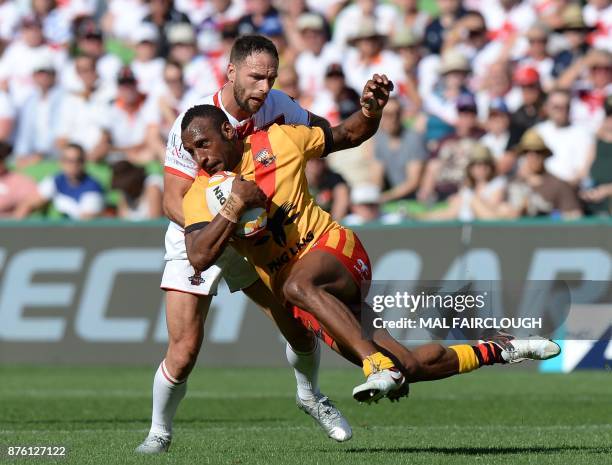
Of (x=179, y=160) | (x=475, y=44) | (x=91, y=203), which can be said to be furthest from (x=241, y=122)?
(x=475, y=44)

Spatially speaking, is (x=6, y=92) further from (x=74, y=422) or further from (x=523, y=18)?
(x=74, y=422)

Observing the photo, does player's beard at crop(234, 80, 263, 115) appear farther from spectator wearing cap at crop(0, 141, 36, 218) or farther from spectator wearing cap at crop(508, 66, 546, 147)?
spectator wearing cap at crop(0, 141, 36, 218)

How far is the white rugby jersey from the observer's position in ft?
27.6

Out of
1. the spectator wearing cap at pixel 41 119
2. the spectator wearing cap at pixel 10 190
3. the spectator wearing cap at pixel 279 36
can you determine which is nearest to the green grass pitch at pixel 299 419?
the spectator wearing cap at pixel 10 190

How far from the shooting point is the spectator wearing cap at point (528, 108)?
17219 mm

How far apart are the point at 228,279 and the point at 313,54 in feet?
35.0

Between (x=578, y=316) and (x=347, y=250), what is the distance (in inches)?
54.1

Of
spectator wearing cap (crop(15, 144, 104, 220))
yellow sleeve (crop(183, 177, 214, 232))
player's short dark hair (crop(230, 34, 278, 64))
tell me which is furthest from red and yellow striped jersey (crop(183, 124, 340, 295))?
spectator wearing cap (crop(15, 144, 104, 220))

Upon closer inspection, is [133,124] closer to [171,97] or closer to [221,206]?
[171,97]

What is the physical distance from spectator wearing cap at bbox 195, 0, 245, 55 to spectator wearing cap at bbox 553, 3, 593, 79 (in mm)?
4725

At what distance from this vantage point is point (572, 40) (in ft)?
59.8

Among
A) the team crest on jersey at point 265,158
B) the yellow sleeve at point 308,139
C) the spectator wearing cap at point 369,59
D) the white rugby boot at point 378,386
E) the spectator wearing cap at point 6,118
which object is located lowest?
the spectator wearing cap at point 6,118

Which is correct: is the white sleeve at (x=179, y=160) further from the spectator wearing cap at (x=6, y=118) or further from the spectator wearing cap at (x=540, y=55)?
the spectator wearing cap at (x=6, y=118)

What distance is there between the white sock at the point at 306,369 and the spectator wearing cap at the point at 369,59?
9873 millimetres
